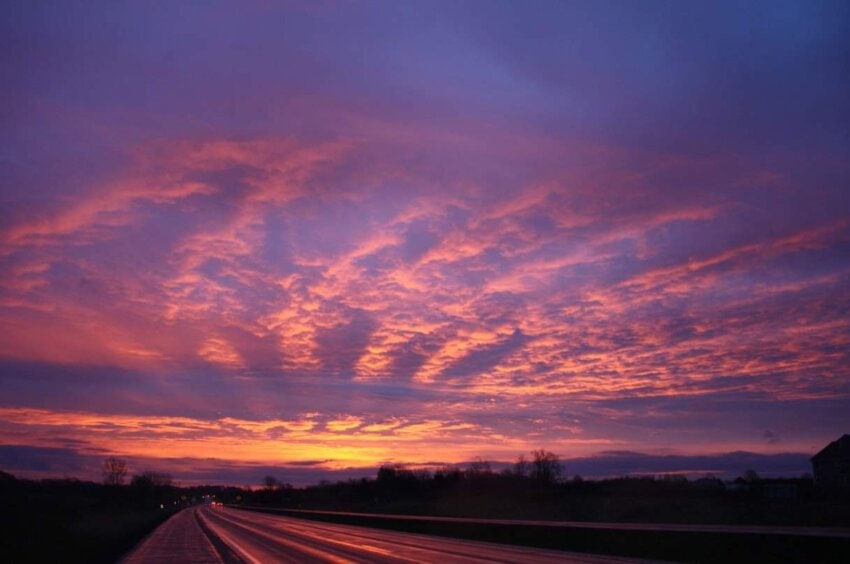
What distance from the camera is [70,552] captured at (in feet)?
109

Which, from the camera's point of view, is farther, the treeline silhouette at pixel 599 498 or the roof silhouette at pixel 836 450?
the roof silhouette at pixel 836 450

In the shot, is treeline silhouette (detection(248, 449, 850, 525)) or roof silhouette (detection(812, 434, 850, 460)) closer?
treeline silhouette (detection(248, 449, 850, 525))

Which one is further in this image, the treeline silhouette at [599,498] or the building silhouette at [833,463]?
the building silhouette at [833,463]

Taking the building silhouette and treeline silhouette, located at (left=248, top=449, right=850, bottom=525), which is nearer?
treeline silhouette, located at (left=248, top=449, right=850, bottom=525)

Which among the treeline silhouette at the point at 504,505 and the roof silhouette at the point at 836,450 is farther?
the roof silhouette at the point at 836,450

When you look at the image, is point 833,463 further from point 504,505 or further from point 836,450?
point 504,505

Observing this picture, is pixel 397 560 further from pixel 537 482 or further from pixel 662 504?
pixel 537 482

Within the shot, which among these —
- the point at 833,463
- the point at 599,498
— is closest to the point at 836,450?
the point at 833,463

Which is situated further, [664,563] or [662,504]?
[662,504]

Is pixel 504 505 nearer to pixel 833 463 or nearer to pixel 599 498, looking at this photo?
pixel 599 498

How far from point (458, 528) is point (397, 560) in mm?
21187

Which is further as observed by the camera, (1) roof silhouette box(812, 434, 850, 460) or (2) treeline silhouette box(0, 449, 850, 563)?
(1) roof silhouette box(812, 434, 850, 460)

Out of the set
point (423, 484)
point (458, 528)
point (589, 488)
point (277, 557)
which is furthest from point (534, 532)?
point (423, 484)

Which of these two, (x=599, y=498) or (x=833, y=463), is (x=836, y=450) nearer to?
(x=833, y=463)
